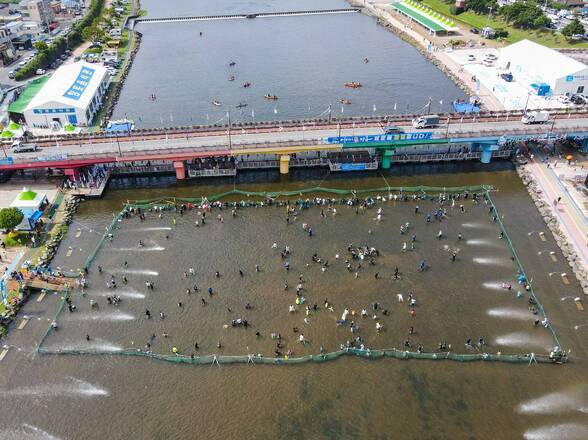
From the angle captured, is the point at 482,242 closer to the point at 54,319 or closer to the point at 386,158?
the point at 386,158

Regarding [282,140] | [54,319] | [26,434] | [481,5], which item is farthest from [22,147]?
[481,5]

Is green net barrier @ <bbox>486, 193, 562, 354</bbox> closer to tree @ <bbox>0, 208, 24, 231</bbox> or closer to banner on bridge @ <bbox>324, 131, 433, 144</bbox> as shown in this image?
banner on bridge @ <bbox>324, 131, 433, 144</bbox>

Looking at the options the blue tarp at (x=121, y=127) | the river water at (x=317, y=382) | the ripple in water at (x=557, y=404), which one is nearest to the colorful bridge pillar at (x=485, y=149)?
the river water at (x=317, y=382)

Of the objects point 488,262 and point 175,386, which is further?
point 488,262

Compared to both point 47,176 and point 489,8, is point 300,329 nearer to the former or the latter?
point 47,176

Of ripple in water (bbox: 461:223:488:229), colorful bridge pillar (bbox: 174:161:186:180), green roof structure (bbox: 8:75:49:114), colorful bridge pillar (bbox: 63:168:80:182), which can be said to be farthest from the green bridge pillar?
green roof structure (bbox: 8:75:49:114)

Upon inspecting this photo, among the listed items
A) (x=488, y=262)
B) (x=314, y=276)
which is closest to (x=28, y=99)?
(x=314, y=276)
